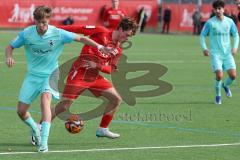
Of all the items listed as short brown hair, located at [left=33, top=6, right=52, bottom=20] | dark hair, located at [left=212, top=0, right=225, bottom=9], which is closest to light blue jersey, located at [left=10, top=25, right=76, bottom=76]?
short brown hair, located at [left=33, top=6, right=52, bottom=20]

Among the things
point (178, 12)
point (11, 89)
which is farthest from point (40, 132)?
point (178, 12)

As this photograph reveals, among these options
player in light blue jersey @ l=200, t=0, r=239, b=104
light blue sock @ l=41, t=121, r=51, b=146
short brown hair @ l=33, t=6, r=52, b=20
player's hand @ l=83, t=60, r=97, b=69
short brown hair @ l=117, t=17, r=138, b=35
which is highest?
short brown hair @ l=33, t=6, r=52, b=20

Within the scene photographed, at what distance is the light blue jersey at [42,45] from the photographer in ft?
35.8

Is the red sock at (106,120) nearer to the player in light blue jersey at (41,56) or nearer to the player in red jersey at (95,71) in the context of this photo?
the player in red jersey at (95,71)

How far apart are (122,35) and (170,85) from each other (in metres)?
9.03

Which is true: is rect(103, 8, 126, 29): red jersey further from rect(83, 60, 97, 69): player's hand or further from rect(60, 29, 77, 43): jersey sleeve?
rect(60, 29, 77, 43): jersey sleeve

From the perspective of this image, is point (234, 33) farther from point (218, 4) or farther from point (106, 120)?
point (106, 120)

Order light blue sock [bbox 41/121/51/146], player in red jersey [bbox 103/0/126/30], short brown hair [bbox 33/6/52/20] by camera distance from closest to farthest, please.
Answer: short brown hair [bbox 33/6/52/20], light blue sock [bbox 41/121/51/146], player in red jersey [bbox 103/0/126/30]

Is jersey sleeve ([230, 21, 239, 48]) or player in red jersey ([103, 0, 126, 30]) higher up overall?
jersey sleeve ([230, 21, 239, 48])

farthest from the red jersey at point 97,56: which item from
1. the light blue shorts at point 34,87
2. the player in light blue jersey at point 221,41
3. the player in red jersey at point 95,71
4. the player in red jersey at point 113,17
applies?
the player in red jersey at point 113,17

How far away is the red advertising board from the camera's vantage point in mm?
52688

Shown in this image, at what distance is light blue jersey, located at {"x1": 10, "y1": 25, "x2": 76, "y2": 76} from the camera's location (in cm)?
1090

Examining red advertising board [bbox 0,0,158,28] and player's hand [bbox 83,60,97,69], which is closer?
player's hand [bbox 83,60,97,69]

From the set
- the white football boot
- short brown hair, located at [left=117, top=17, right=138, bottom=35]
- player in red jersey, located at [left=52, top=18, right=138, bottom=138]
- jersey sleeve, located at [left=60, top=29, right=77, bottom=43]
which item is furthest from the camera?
the white football boot
